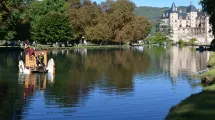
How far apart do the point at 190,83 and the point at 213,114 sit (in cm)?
1540

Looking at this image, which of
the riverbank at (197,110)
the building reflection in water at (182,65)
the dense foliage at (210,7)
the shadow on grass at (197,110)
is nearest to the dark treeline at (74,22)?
the dense foliage at (210,7)

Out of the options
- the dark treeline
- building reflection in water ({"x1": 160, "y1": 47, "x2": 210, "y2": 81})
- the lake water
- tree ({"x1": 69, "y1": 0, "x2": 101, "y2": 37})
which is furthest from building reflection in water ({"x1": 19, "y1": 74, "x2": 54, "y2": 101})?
tree ({"x1": 69, "y1": 0, "x2": 101, "y2": 37})

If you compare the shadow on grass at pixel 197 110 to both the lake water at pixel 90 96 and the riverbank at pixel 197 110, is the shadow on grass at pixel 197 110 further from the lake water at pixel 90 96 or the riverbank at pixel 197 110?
the lake water at pixel 90 96

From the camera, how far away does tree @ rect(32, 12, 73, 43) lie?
318 feet

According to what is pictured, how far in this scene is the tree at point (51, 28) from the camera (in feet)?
318

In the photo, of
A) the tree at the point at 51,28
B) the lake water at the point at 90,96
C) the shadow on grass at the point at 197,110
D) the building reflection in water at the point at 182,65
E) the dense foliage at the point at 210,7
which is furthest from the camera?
the tree at the point at 51,28

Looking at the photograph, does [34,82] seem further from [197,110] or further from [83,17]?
[83,17]

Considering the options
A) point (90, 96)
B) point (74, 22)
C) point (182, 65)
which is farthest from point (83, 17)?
point (90, 96)

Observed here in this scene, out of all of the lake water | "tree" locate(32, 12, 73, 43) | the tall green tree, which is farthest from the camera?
the tall green tree

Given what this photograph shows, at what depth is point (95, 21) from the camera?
11444cm

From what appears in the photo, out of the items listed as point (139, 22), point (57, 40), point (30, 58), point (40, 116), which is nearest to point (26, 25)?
point (57, 40)

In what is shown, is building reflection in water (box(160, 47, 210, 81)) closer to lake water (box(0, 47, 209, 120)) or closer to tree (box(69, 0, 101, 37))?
lake water (box(0, 47, 209, 120))

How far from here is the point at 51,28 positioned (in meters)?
96.8

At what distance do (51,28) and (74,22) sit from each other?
39.9ft
